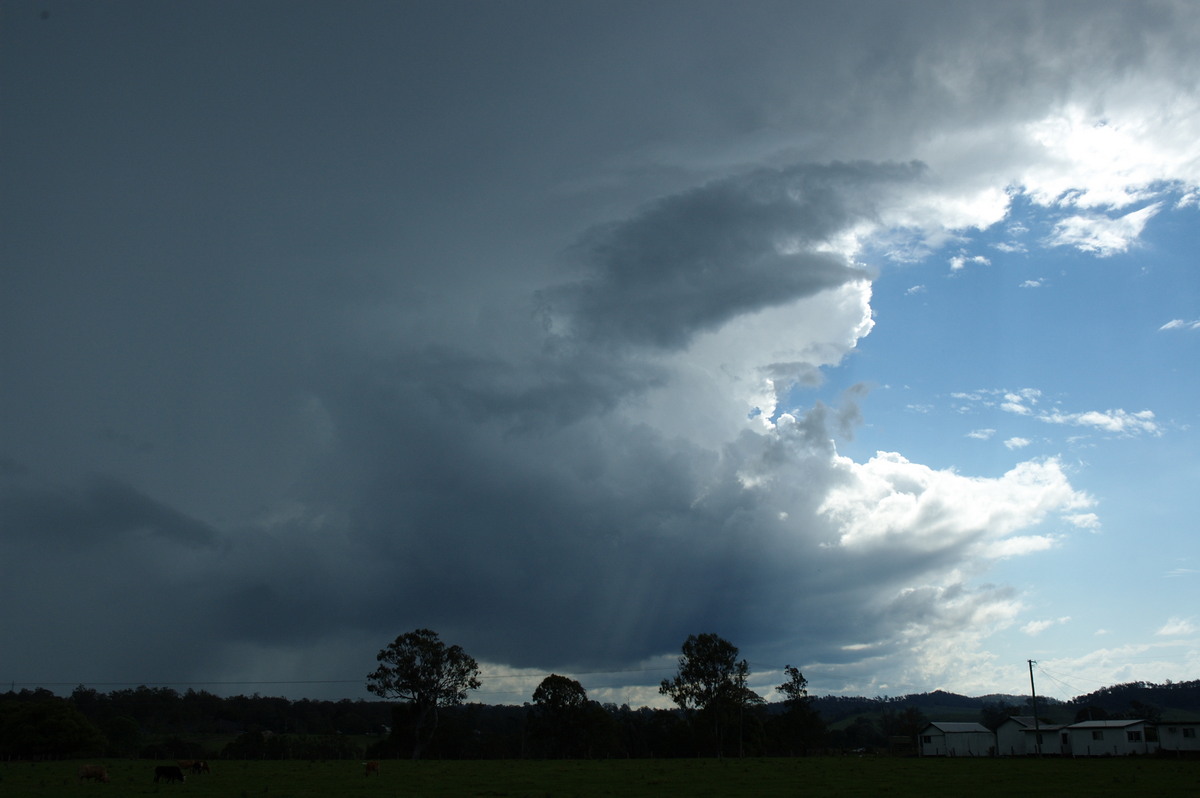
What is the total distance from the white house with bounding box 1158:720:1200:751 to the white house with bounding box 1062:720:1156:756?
1088 mm

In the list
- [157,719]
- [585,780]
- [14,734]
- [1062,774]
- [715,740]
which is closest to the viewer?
[585,780]

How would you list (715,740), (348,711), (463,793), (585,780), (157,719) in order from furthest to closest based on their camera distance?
(348,711) → (157,719) → (715,740) → (585,780) → (463,793)

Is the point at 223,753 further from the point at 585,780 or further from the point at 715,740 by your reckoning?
the point at 585,780

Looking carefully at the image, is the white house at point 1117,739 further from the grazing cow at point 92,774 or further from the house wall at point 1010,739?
the grazing cow at point 92,774

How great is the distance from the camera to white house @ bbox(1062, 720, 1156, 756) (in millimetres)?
106188

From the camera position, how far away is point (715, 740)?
4786 inches

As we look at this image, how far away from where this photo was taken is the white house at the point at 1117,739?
106188 millimetres

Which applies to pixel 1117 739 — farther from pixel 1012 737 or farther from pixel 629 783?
pixel 629 783

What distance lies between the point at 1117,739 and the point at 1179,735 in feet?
22.6

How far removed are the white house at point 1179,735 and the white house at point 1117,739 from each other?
3.57ft

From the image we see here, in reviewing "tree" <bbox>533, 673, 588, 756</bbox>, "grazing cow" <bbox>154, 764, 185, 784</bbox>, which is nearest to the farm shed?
"tree" <bbox>533, 673, 588, 756</bbox>

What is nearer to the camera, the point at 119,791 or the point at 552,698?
the point at 119,791

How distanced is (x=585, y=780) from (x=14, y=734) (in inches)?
2972

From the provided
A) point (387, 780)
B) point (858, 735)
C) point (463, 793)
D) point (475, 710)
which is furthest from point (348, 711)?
point (463, 793)
